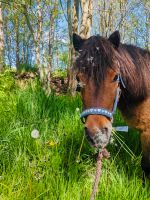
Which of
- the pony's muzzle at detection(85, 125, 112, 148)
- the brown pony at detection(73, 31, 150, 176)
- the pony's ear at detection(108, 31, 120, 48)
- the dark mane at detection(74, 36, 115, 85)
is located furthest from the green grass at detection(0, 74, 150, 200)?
the pony's ear at detection(108, 31, 120, 48)

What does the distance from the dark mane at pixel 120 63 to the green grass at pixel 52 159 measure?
0.74m

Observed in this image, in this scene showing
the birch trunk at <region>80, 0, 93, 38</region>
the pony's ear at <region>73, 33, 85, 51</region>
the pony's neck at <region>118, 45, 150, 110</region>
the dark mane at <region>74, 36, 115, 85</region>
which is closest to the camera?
the dark mane at <region>74, 36, 115, 85</region>

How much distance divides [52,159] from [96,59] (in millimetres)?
1288

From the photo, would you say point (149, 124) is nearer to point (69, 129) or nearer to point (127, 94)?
point (127, 94)

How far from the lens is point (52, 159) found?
11.3 feet

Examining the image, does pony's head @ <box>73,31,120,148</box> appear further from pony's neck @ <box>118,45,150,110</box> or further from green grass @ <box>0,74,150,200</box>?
green grass @ <box>0,74,150,200</box>

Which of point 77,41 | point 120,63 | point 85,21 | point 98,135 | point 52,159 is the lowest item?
point 52,159

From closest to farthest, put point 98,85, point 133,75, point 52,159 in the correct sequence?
point 98,85 < point 133,75 < point 52,159

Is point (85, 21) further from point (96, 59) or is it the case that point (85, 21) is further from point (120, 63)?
point (96, 59)

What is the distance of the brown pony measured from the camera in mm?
2500

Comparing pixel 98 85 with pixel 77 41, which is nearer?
pixel 98 85

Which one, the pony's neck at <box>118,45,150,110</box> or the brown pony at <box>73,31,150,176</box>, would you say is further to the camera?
the pony's neck at <box>118,45,150,110</box>

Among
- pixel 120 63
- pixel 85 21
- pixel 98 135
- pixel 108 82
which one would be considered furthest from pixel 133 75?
pixel 85 21

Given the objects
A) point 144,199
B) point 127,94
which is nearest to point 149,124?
point 127,94
